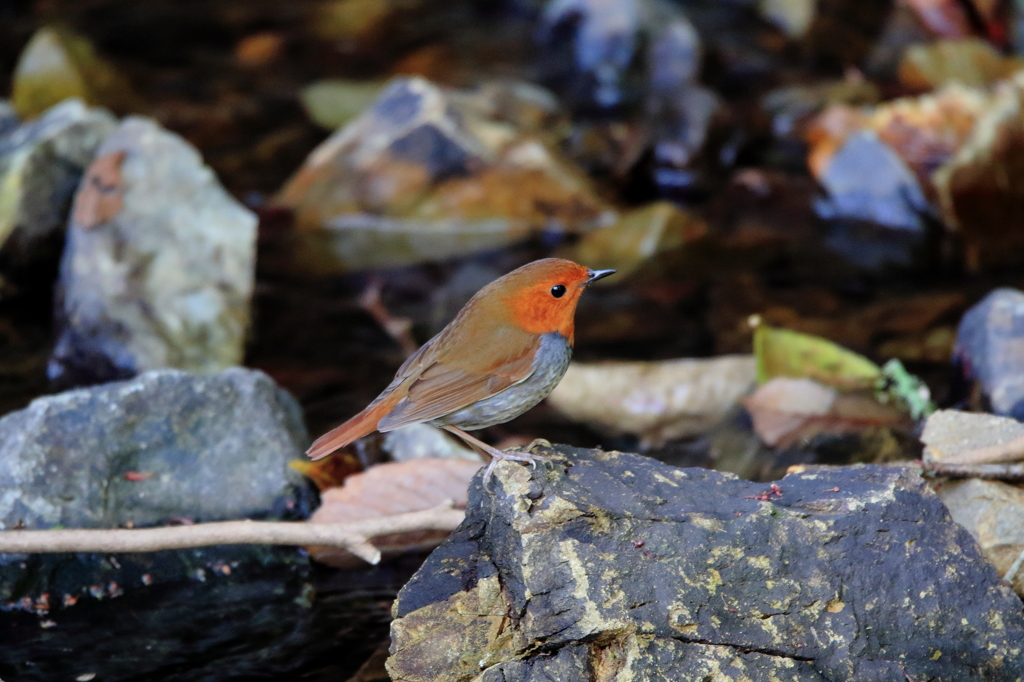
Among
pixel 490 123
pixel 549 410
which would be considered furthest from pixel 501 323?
pixel 490 123

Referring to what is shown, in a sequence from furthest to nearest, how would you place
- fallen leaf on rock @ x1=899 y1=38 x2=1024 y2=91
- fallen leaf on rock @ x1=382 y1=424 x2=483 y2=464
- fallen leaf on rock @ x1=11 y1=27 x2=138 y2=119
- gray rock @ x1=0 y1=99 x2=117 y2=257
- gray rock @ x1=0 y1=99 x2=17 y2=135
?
1. fallen leaf on rock @ x1=899 y1=38 x2=1024 y2=91
2. fallen leaf on rock @ x1=11 y1=27 x2=138 y2=119
3. gray rock @ x1=0 y1=99 x2=17 y2=135
4. gray rock @ x1=0 y1=99 x2=117 y2=257
5. fallen leaf on rock @ x1=382 y1=424 x2=483 y2=464

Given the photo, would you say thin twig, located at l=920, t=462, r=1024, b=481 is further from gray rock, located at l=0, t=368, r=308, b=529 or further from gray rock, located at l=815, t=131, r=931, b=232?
gray rock, located at l=815, t=131, r=931, b=232

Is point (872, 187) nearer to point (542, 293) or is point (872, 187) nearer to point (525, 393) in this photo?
point (542, 293)

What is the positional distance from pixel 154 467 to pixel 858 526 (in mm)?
2822

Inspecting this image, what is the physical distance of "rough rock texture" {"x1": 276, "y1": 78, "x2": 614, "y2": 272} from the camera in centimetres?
821

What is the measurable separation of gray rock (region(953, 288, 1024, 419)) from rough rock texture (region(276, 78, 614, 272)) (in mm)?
3608

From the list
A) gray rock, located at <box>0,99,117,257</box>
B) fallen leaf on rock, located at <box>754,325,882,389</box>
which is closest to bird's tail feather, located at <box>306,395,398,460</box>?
fallen leaf on rock, located at <box>754,325,882,389</box>

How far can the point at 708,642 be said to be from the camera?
9.18ft

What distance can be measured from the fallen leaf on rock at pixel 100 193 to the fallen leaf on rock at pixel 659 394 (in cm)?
288

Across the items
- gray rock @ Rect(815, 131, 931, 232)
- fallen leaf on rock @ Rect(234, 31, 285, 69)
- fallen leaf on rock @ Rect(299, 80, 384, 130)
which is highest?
fallen leaf on rock @ Rect(234, 31, 285, 69)

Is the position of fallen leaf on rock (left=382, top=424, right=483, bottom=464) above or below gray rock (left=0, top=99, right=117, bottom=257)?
below

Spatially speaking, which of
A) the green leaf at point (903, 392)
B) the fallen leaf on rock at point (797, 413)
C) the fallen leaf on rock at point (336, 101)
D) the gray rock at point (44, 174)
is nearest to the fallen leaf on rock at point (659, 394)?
the fallen leaf on rock at point (797, 413)

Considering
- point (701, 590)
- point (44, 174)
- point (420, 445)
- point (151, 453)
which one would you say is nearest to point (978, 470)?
point (701, 590)

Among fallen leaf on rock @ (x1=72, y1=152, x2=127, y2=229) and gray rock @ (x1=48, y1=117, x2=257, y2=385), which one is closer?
gray rock @ (x1=48, y1=117, x2=257, y2=385)
